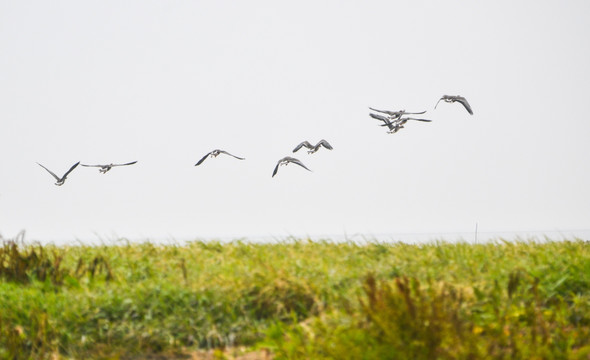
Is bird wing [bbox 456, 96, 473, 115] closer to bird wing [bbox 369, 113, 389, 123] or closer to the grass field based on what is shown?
bird wing [bbox 369, 113, 389, 123]

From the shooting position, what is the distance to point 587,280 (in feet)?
28.3

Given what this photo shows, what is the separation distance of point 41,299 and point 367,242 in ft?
16.2

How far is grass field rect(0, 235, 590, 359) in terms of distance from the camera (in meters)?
6.22

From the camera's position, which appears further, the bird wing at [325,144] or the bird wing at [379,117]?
the bird wing at [325,144]

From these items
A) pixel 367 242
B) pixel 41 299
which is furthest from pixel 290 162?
pixel 41 299

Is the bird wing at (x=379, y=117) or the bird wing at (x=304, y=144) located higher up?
the bird wing at (x=379, y=117)

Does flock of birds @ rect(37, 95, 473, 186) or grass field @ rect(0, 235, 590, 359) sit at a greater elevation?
flock of birds @ rect(37, 95, 473, 186)

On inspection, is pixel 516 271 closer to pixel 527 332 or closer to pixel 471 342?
pixel 527 332

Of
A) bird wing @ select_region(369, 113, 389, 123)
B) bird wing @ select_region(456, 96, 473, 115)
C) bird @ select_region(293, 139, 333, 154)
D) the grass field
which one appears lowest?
the grass field

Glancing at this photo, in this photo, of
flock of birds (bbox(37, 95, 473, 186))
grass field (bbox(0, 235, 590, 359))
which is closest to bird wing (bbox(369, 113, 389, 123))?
flock of birds (bbox(37, 95, 473, 186))

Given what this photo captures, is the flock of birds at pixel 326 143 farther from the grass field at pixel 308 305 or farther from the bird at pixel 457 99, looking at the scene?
the grass field at pixel 308 305

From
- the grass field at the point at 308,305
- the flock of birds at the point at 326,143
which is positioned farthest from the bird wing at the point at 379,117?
the grass field at the point at 308,305

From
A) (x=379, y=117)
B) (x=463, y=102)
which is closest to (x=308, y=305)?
(x=379, y=117)

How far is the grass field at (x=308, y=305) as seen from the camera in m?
6.22
